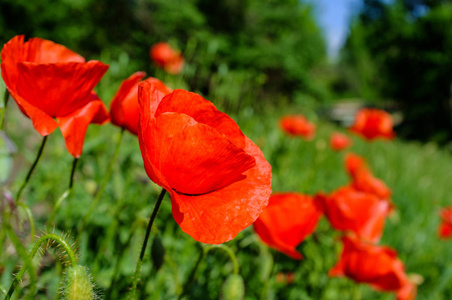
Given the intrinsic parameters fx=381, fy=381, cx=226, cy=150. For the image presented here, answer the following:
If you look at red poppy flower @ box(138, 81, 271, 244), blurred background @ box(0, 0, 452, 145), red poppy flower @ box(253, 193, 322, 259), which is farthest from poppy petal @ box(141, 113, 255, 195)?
blurred background @ box(0, 0, 452, 145)

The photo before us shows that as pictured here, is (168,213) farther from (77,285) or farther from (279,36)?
(279,36)

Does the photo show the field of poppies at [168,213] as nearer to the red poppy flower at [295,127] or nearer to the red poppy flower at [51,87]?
the red poppy flower at [51,87]

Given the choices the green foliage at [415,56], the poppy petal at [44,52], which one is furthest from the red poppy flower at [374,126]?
the green foliage at [415,56]

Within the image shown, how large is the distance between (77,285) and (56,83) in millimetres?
251

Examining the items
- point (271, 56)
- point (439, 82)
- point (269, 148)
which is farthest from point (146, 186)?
point (439, 82)

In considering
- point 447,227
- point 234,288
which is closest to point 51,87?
point 234,288

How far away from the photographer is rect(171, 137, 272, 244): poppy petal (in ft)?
1.37

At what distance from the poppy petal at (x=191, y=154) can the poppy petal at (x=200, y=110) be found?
0.03 m

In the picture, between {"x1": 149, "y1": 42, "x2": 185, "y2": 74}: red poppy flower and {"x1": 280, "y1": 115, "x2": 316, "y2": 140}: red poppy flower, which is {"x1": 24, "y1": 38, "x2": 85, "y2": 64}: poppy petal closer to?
{"x1": 280, "y1": 115, "x2": 316, "y2": 140}: red poppy flower

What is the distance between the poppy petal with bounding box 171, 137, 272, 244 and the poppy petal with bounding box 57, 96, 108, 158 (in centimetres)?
17

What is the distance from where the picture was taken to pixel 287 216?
831mm

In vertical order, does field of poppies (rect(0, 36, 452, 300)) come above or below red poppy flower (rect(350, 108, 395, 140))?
above

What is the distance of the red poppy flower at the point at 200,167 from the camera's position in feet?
1.38

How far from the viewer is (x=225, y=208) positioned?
1.43ft
